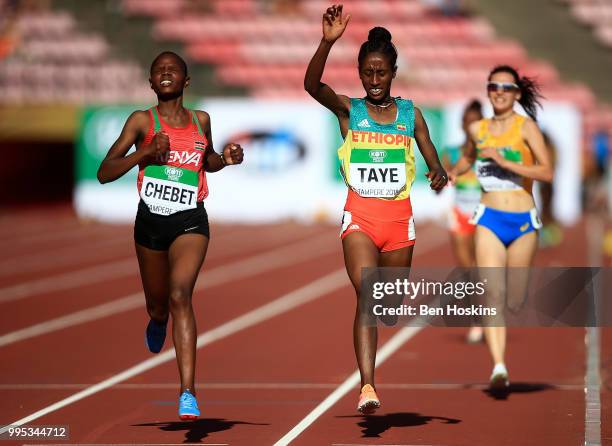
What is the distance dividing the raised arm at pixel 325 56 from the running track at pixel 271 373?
5.65ft

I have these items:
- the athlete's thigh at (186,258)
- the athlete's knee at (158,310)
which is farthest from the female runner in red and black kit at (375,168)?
the athlete's knee at (158,310)

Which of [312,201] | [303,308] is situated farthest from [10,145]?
[303,308]

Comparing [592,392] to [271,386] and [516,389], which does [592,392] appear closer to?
[516,389]

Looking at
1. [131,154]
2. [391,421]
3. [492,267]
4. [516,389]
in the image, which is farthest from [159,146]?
[516,389]

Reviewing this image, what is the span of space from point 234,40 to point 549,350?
25723 millimetres

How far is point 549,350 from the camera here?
37.1ft

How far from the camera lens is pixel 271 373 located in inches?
394

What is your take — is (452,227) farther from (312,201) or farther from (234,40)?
(234,40)

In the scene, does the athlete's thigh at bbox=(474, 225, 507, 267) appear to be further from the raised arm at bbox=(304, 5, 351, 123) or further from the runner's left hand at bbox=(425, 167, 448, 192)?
the raised arm at bbox=(304, 5, 351, 123)

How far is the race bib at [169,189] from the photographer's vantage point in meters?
7.45

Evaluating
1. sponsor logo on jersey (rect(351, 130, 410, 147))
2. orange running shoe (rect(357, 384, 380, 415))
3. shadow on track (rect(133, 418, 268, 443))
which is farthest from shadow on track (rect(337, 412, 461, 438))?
sponsor logo on jersey (rect(351, 130, 410, 147))

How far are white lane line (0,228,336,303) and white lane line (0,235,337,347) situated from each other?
112 centimetres

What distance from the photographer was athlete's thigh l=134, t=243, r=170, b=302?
7.67 m

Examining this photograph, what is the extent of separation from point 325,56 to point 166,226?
1.28 m
